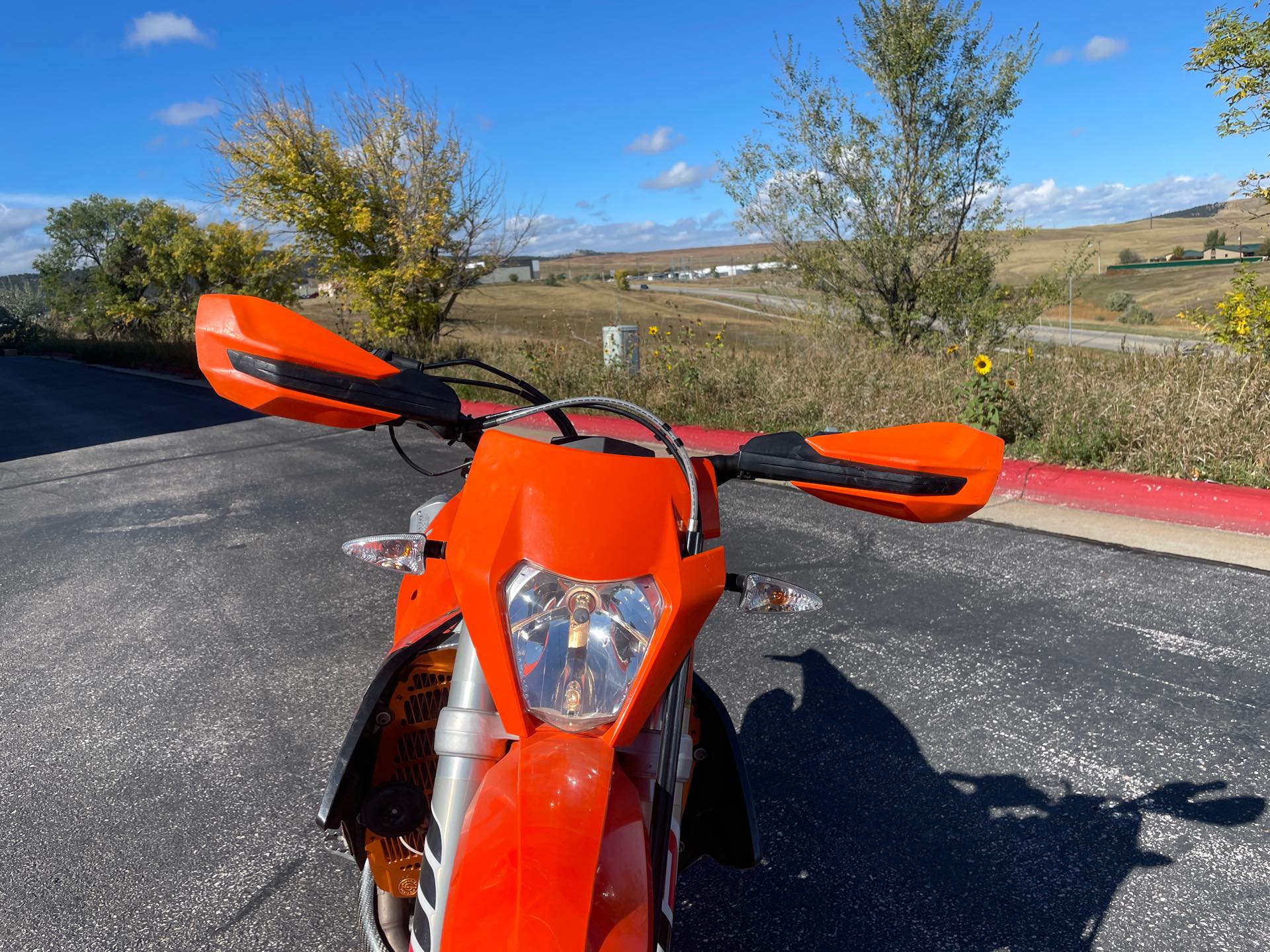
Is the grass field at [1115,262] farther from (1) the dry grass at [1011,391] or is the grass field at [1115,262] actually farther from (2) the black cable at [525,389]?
(2) the black cable at [525,389]

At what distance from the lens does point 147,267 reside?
3189 centimetres

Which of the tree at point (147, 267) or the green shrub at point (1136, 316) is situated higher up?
the tree at point (147, 267)

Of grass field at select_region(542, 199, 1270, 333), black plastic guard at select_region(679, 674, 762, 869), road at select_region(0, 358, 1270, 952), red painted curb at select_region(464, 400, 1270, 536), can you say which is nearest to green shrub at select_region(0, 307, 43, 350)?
grass field at select_region(542, 199, 1270, 333)

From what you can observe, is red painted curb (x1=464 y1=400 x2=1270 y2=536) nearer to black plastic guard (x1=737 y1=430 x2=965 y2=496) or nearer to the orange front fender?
black plastic guard (x1=737 y1=430 x2=965 y2=496)

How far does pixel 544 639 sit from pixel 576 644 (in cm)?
5

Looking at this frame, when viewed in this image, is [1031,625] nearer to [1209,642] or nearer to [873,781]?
[1209,642]

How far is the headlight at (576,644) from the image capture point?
131cm

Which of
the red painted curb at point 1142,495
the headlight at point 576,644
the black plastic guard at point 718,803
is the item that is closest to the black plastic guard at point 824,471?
the headlight at point 576,644

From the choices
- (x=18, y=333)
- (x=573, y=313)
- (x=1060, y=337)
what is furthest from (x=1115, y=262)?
(x=18, y=333)

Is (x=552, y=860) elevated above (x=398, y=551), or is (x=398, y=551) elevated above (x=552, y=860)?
(x=398, y=551)

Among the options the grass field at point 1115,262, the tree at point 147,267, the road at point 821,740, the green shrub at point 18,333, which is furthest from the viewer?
the green shrub at point 18,333

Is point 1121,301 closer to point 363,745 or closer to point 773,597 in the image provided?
point 773,597

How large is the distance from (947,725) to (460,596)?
250 cm

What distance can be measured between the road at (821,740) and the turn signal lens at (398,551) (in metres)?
1.19
